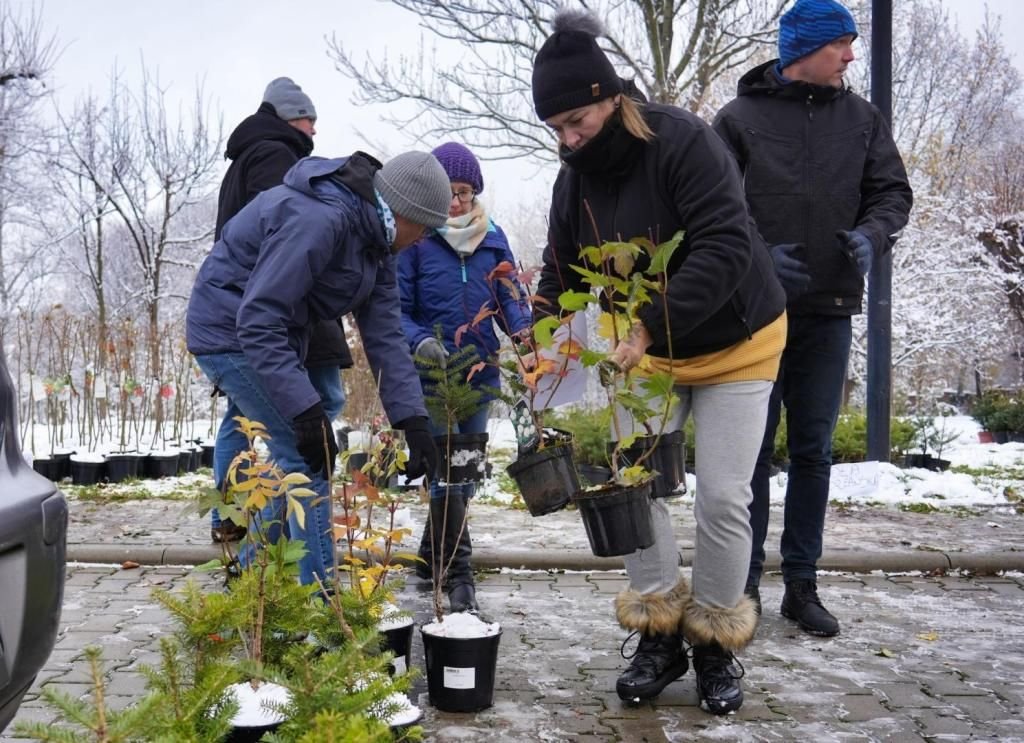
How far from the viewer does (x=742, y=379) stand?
328cm

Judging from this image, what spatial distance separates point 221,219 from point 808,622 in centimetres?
329

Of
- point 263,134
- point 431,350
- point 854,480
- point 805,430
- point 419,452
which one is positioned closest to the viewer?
point 419,452

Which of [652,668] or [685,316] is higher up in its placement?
[685,316]

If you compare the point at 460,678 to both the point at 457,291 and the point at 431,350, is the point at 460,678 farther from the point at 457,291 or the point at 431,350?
the point at 457,291

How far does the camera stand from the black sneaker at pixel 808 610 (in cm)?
410

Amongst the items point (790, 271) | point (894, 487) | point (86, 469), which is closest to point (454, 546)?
point (790, 271)

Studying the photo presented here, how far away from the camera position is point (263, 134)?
5.06 meters

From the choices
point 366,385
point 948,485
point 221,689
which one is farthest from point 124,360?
point 221,689

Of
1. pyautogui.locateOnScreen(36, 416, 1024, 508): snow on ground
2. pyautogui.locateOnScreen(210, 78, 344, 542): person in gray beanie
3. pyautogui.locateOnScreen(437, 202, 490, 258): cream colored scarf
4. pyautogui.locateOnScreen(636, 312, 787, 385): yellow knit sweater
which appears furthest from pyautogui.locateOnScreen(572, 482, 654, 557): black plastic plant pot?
pyautogui.locateOnScreen(36, 416, 1024, 508): snow on ground

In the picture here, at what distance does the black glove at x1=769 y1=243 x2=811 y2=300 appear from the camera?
12.7ft

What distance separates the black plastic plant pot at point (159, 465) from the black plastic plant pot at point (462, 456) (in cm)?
563

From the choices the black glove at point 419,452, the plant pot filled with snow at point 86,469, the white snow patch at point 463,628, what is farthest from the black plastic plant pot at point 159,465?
the white snow patch at point 463,628

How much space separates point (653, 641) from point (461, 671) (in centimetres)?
65

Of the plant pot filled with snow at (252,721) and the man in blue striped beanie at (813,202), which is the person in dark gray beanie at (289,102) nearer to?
the man in blue striped beanie at (813,202)
